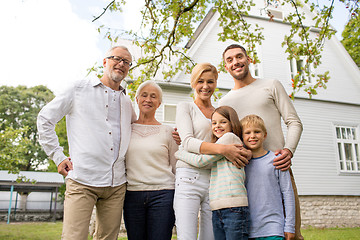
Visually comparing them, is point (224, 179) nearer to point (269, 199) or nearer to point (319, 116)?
point (269, 199)

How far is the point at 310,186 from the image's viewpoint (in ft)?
38.7

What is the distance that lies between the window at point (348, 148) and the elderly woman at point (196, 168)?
12155 mm

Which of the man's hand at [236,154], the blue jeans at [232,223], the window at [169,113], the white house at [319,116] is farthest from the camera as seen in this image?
the white house at [319,116]

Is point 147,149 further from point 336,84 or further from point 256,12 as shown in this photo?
point 336,84

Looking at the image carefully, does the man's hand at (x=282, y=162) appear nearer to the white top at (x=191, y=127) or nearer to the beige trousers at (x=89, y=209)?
the white top at (x=191, y=127)

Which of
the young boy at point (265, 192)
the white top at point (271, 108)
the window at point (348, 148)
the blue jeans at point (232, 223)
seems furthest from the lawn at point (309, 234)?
the blue jeans at point (232, 223)

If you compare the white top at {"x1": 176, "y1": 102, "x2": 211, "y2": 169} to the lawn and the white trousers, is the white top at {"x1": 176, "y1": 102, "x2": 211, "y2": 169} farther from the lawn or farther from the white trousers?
the lawn

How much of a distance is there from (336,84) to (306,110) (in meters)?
2.18

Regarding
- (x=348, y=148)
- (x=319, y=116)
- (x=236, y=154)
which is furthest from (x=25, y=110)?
(x=236, y=154)

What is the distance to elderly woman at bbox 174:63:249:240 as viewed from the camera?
2309 millimetres

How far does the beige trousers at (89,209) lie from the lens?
7.97 ft

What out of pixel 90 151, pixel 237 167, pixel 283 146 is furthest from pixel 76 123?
pixel 283 146

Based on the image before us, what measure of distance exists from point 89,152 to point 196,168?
942 millimetres

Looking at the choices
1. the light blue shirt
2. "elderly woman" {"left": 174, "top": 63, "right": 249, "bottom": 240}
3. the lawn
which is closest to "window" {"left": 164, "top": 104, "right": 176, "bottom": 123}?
the lawn
